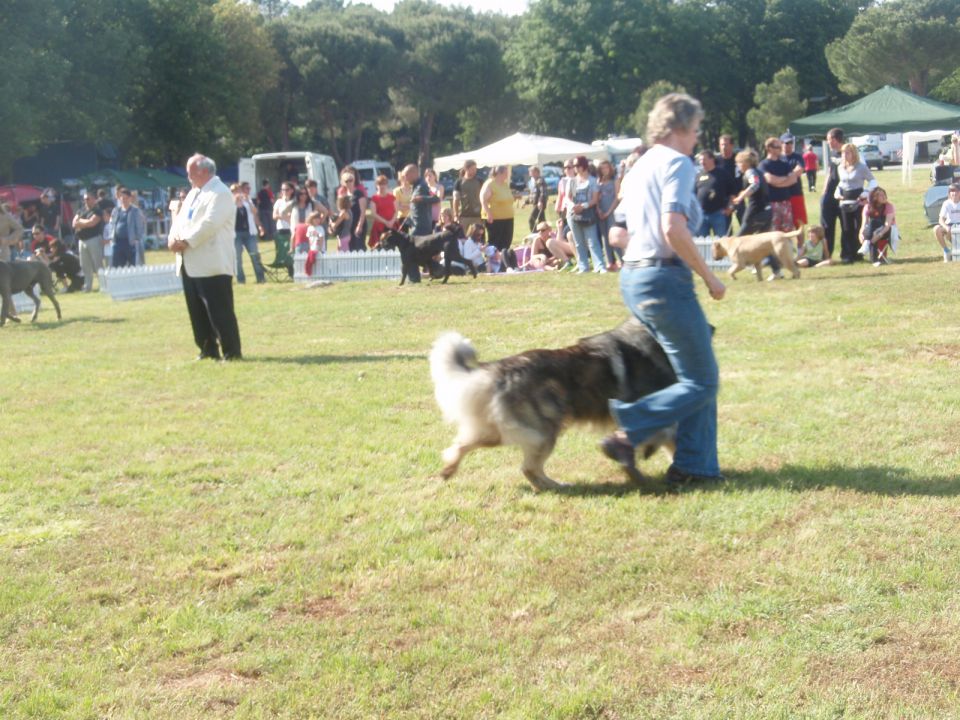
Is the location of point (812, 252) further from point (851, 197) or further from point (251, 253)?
point (251, 253)

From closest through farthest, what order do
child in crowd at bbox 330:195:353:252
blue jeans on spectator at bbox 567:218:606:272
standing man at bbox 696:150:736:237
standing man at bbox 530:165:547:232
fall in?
1. standing man at bbox 696:150:736:237
2. blue jeans on spectator at bbox 567:218:606:272
3. child in crowd at bbox 330:195:353:252
4. standing man at bbox 530:165:547:232

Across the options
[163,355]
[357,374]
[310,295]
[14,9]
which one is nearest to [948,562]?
[357,374]

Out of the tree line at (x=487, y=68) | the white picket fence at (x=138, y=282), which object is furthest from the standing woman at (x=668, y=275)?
the tree line at (x=487, y=68)

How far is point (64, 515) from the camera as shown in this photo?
5887 mm

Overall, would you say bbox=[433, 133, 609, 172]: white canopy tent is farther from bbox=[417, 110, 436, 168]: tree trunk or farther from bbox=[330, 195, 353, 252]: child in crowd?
bbox=[417, 110, 436, 168]: tree trunk

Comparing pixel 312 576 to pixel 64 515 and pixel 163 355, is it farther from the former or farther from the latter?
pixel 163 355

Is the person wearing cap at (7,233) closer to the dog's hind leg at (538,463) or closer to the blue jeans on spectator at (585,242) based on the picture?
the blue jeans on spectator at (585,242)

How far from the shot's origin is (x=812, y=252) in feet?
55.3

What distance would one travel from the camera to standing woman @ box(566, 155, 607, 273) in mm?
17328

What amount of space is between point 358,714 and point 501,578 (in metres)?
1.18

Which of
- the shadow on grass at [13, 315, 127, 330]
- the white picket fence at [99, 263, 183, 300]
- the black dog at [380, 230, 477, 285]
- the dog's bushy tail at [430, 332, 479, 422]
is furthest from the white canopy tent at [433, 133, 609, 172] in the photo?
the dog's bushy tail at [430, 332, 479, 422]

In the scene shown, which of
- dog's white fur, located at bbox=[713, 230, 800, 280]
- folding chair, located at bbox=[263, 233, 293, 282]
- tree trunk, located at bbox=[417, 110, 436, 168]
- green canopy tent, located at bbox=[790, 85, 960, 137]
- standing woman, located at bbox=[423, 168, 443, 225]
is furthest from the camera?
tree trunk, located at bbox=[417, 110, 436, 168]

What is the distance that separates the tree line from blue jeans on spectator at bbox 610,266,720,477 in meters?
50.4

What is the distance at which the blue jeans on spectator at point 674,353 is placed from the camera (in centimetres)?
536
